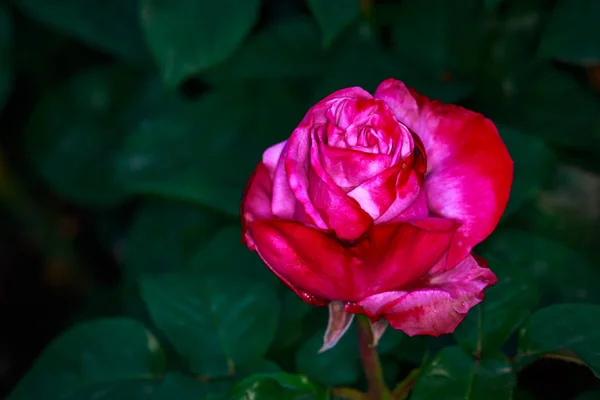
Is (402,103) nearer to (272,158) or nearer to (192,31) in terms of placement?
(272,158)

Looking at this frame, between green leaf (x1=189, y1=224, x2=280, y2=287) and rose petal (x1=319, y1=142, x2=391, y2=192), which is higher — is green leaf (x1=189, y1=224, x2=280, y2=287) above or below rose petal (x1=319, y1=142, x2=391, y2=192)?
below

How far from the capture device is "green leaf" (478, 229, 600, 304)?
843 millimetres

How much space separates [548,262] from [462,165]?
41 cm

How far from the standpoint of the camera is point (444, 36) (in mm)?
1081

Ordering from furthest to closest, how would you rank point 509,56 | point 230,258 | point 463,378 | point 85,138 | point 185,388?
point 85,138 < point 509,56 < point 230,258 < point 185,388 < point 463,378

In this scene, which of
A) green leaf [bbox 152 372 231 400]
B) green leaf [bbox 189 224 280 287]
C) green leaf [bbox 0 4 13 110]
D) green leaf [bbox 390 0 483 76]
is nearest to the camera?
green leaf [bbox 152 372 231 400]

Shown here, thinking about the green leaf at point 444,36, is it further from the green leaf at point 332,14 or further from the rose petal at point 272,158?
the rose petal at point 272,158

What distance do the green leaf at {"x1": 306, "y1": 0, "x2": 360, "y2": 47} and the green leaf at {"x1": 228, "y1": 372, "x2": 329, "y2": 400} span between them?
44 centimetres

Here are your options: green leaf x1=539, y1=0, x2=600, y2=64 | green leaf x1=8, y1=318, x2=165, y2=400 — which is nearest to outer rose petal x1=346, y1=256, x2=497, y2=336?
green leaf x1=8, y1=318, x2=165, y2=400

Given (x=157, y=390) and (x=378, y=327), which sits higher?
(x=378, y=327)

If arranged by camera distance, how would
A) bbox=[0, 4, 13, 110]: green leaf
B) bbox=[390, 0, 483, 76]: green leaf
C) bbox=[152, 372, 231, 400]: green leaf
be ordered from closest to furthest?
bbox=[152, 372, 231, 400]: green leaf < bbox=[390, 0, 483, 76]: green leaf < bbox=[0, 4, 13, 110]: green leaf

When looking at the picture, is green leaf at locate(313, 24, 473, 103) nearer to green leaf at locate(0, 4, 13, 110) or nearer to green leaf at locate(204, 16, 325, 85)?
green leaf at locate(204, 16, 325, 85)

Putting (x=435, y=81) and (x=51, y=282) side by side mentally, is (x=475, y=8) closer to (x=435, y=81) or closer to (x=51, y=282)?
(x=435, y=81)

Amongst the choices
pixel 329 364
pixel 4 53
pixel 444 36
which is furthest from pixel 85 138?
pixel 329 364
